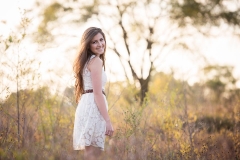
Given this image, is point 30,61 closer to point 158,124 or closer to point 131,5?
point 158,124

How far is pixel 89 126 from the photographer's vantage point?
10.6 feet

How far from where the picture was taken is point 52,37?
12.3 meters

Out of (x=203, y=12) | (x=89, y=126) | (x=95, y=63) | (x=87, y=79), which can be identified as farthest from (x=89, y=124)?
(x=203, y=12)

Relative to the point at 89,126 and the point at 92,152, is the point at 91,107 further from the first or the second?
the point at 92,152

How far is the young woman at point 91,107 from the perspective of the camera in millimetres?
3225

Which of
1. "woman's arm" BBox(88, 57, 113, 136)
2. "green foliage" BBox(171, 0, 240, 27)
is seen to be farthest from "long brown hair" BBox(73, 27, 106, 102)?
"green foliage" BBox(171, 0, 240, 27)

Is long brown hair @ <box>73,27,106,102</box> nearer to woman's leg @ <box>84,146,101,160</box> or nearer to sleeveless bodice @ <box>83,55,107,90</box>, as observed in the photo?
sleeveless bodice @ <box>83,55,107,90</box>

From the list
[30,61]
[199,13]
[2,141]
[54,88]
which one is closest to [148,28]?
[199,13]

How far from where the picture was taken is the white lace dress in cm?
324

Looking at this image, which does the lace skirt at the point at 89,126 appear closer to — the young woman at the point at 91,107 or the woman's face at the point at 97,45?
the young woman at the point at 91,107

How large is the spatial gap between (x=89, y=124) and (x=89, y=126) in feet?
0.06

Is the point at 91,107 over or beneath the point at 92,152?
over

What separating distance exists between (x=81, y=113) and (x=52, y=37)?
9.32m

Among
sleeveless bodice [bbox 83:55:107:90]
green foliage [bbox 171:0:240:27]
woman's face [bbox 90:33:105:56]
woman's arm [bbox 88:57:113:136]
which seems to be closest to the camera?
woman's arm [bbox 88:57:113:136]
